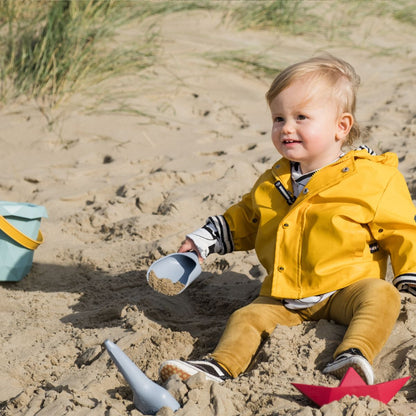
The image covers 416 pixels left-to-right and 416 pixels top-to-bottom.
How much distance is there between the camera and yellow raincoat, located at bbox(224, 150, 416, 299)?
221 cm

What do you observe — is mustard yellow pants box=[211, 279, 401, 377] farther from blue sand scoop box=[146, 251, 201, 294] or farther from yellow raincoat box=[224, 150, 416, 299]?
blue sand scoop box=[146, 251, 201, 294]

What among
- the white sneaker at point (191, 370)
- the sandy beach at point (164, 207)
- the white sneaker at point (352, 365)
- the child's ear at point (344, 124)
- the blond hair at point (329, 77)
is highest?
the blond hair at point (329, 77)

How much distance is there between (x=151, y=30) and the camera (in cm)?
533

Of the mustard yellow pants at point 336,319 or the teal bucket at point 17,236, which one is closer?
the mustard yellow pants at point 336,319

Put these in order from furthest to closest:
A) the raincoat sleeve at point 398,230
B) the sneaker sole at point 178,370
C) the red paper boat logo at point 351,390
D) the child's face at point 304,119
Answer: the child's face at point 304,119, the raincoat sleeve at point 398,230, the sneaker sole at point 178,370, the red paper boat logo at point 351,390

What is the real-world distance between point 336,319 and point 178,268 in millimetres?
578

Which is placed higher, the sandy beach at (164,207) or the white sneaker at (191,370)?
the white sneaker at (191,370)

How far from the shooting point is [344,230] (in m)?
2.21

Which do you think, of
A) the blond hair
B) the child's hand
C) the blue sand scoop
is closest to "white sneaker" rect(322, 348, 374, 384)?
the blue sand scoop

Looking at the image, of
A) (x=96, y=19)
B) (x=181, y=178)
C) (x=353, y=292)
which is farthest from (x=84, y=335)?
(x=96, y=19)

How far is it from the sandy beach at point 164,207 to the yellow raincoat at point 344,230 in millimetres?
174

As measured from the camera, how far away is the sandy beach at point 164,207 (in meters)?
1.97

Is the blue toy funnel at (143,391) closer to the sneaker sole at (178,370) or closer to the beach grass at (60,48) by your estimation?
the sneaker sole at (178,370)

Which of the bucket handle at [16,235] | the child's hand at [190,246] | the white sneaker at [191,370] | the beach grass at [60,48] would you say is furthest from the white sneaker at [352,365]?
the beach grass at [60,48]
